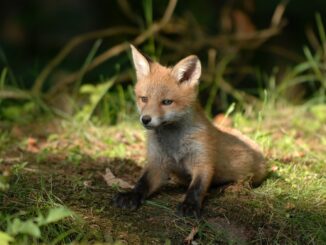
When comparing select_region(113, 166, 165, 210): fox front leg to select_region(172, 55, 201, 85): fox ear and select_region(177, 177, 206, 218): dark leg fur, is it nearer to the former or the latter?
select_region(177, 177, 206, 218): dark leg fur

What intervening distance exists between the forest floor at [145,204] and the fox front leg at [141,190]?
0.07 m

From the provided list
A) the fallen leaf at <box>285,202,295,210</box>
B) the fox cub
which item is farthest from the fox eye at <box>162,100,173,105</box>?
the fallen leaf at <box>285,202,295,210</box>

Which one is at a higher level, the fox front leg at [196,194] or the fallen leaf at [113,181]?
the fox front leg at [196,194]

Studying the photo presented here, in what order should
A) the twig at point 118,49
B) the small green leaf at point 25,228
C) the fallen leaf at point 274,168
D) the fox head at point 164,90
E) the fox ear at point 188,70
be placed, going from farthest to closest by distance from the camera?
the twig at point 118,49, the fallen leaf at point 274,168, the fox ear at point 188,70, the fox head at point 164,90, the small green leaf at point 25,228

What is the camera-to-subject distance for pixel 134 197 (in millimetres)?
4867

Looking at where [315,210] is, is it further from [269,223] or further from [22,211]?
[22,211]

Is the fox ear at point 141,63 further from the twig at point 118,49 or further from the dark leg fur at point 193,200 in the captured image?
the twig at point 118,49

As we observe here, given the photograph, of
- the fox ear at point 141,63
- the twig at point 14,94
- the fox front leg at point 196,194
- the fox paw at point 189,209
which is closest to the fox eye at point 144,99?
the fox ear at point 141,63

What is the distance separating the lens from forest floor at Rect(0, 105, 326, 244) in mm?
4441

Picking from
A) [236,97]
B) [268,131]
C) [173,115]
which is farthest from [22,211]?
[236,97]

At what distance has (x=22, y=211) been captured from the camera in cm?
433

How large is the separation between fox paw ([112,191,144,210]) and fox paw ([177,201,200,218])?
14.2 inches

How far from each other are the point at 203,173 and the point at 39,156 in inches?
77.5

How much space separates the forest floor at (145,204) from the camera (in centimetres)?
444
